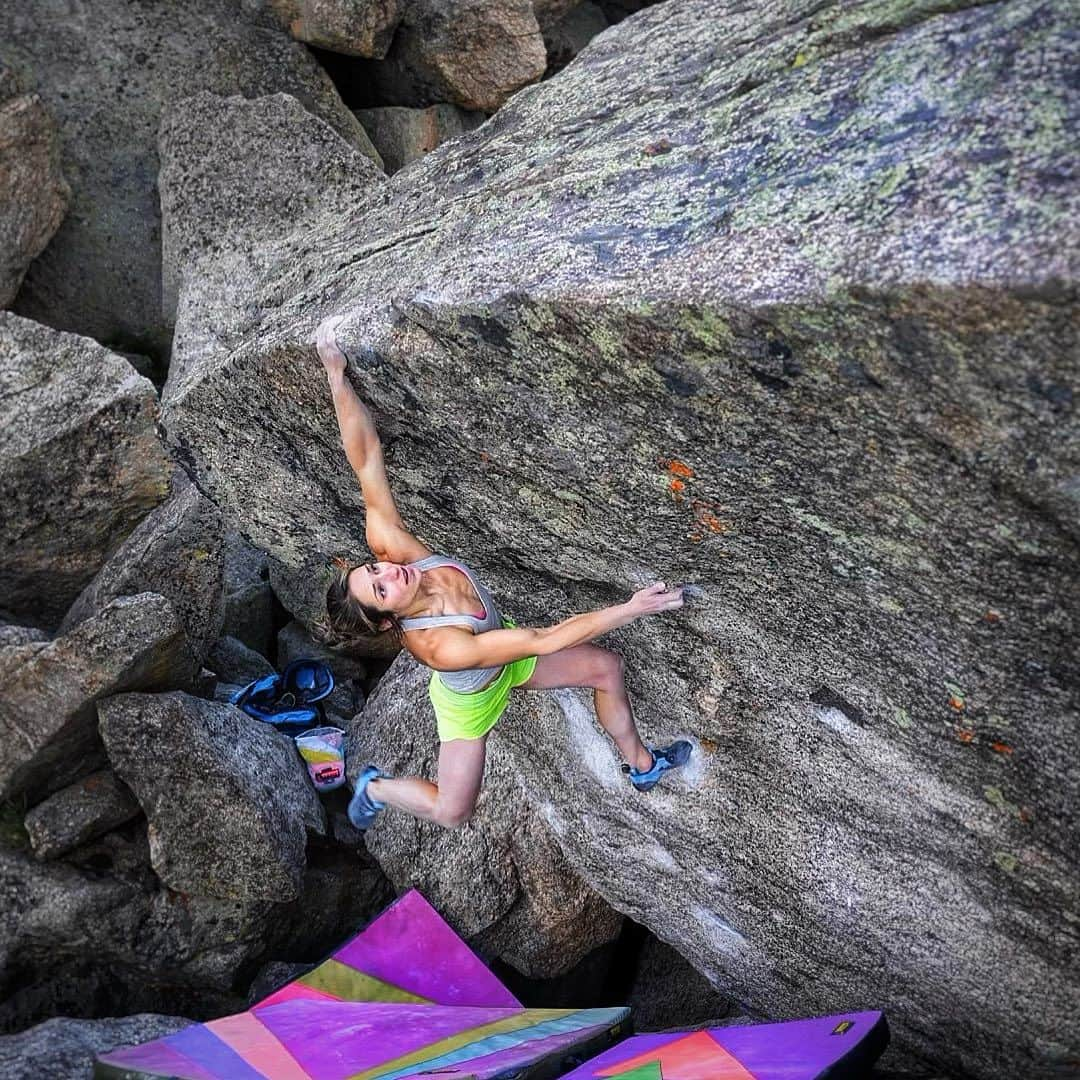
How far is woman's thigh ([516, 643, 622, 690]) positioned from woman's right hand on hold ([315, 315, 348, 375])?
1.64 m

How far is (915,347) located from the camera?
10.5 feet

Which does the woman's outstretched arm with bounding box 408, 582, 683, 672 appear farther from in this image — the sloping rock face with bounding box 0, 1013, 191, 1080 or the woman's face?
the sloping rock face with bounding box 0, 1013, 191, 1080

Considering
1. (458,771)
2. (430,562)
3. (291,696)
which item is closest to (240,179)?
(291,696)

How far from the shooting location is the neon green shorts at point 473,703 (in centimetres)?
525

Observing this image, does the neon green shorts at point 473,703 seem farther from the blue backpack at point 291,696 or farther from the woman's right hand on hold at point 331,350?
the blue backpack at point 291,696

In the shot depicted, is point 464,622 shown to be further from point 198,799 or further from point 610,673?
point 198,799

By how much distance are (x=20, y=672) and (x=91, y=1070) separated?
236 cm

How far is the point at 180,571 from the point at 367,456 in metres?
3.52

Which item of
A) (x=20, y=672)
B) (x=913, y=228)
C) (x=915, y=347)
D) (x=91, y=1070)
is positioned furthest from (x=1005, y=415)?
(x=20, y=672)

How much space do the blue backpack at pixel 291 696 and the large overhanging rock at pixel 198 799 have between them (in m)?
0.91

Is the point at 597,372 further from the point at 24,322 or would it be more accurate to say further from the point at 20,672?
the point at 24,322

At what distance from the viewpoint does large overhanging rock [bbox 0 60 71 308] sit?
8828mm

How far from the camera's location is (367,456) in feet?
16.4

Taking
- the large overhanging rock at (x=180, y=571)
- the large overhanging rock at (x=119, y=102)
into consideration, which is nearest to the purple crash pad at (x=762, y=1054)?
the large overhanging rock at (x=180, y=571)
